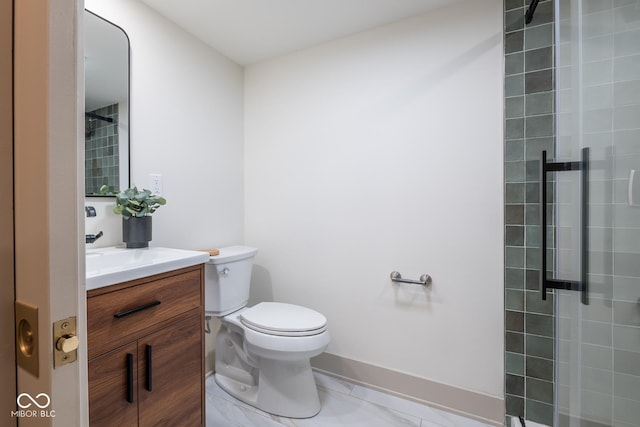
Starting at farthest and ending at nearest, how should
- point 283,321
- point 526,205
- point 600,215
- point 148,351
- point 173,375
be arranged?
point 283,321 < point 526,205 < point 173,375 < point 148,351 < point 600,215

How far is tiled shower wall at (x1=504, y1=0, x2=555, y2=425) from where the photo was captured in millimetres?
1407

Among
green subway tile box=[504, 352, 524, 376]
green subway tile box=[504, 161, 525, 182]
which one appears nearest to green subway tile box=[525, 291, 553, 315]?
green subway tile box=[504, 352, 524, 376]

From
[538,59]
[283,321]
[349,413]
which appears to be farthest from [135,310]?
[538,59]

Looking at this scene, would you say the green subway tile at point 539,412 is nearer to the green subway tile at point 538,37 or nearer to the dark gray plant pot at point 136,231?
the green subway tile at point 538,37

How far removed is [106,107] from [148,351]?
3.72ft

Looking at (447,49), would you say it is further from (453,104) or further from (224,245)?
(224,245)

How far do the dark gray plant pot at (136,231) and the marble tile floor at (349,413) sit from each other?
3.20 ft

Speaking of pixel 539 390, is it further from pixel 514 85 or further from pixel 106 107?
pixel 106 107

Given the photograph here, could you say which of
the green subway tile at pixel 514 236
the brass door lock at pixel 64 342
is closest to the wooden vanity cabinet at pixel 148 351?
the brass door lock at pixel 64 342

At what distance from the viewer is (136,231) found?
140 centimetres

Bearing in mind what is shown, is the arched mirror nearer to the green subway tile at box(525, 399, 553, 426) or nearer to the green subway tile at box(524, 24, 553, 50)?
the green subway tile at box(524, 24, 553, 50)

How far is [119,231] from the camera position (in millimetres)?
1475

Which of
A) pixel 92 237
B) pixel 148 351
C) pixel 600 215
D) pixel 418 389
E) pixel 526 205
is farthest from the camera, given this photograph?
pixel 418 389

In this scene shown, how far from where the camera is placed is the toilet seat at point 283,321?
1.50 metres
